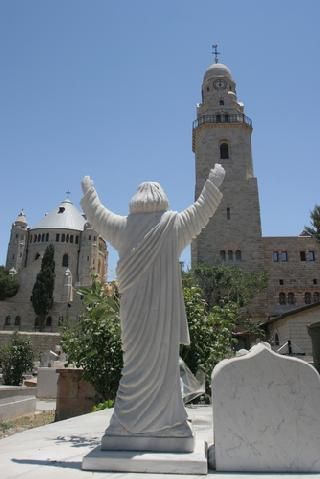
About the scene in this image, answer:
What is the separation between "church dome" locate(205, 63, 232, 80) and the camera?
4544cm

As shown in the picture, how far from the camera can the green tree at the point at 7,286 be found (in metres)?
55.1

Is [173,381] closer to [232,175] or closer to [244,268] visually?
[244,268]

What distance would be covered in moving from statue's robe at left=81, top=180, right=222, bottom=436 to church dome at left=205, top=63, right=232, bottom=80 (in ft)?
149

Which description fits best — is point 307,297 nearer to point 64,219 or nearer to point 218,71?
point 218,71

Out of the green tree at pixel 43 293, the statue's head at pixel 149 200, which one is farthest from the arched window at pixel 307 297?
the statue's head at pixel 149 200

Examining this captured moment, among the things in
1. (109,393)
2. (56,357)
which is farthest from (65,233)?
(109,393)

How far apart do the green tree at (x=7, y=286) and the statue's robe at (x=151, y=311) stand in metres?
55.1

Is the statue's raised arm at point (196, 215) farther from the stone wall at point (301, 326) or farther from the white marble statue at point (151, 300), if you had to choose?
the stone wall at point (301, 326)

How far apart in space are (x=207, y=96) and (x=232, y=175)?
1047 cm

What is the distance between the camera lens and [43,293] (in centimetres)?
5259

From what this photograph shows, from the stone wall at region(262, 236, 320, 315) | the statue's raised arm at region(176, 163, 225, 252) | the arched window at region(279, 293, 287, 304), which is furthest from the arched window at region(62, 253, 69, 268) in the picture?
the statue's raised arm at region(176, 163, 225, 252)

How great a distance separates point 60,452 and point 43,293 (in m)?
51.1

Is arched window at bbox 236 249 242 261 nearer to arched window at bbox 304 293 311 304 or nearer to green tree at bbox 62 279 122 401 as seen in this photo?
arched window at bbox 304 293 311 304

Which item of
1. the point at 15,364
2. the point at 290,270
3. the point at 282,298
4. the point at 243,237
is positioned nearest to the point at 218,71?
the point at 243,237
